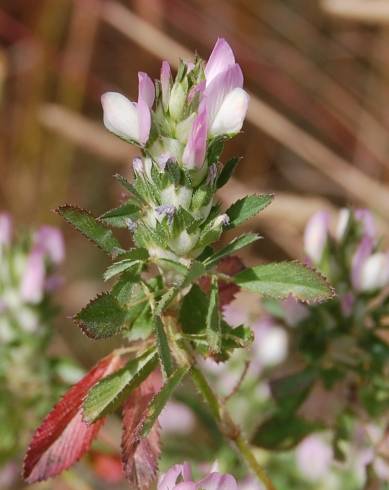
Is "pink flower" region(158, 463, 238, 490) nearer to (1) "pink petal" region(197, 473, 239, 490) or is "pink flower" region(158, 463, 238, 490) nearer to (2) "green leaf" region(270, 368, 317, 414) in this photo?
(1) "pink petal" region(197, 473, 239, 490)

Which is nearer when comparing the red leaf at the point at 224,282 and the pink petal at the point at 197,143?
the pink petal at the point at 197,143

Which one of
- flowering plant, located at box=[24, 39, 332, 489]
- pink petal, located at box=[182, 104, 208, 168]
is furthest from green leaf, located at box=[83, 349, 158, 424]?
pink petal, located at box=[182, 104, 208, 168]

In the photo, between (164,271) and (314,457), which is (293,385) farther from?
(164,271)

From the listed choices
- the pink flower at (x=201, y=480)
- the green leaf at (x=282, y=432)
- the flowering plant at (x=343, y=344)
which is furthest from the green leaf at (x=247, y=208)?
the green leaf at (x=282, y=432)

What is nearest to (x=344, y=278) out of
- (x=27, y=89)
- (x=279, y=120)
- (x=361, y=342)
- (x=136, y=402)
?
(x=361, y=342)

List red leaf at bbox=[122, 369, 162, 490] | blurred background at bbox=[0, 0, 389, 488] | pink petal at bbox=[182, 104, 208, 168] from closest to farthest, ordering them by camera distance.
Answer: pink petal at bbox=[182, 104, 208, 168] < red leaf at bbox=[122, 369, 162, 490] < blurred background at bbox=[0, 0, 389, 488]

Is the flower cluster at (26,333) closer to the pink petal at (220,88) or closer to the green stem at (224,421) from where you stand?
the green stem at (224,421)
